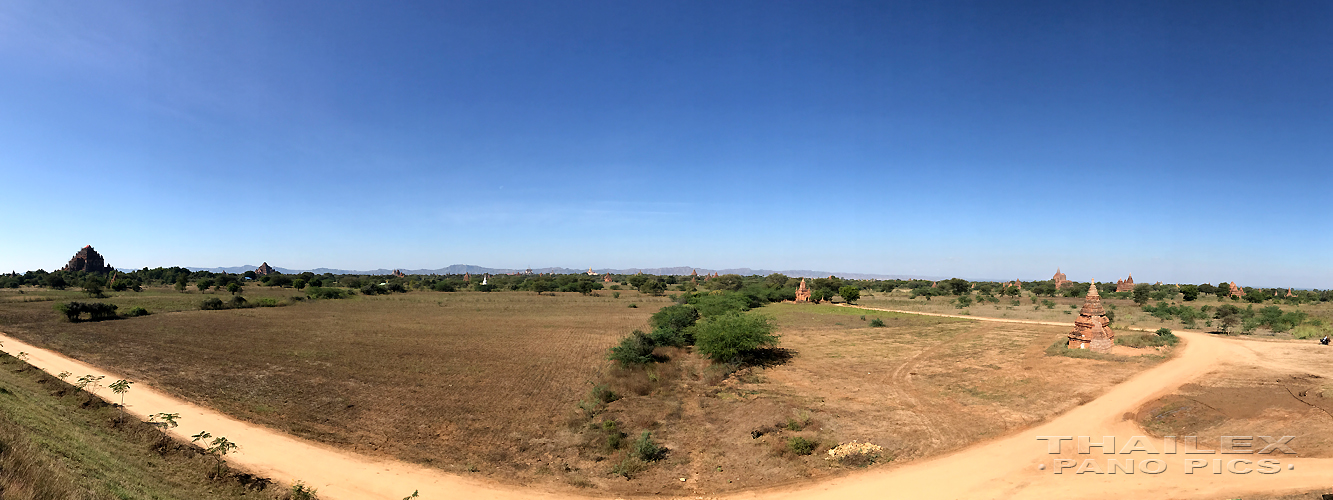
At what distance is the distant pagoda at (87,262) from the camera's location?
118 m

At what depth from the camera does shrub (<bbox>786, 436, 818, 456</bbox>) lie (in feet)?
43.3

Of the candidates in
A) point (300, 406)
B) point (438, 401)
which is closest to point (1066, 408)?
point (438, 401)

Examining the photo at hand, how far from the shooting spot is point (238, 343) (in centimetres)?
2948

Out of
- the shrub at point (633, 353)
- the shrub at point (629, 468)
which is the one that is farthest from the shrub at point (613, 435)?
the shrub at point (633, 353)

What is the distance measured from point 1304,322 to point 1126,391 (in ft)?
97.2

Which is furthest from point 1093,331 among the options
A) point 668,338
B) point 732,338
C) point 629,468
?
point 629,468

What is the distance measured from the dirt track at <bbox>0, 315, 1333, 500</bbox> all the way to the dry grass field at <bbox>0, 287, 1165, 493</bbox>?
73cm

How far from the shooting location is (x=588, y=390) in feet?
67.1

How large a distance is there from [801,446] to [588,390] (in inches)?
390

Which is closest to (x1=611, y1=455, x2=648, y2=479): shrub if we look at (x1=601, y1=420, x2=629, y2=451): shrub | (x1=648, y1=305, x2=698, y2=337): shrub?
(x1=601, y1=420, x2=629, y2=451): shrub

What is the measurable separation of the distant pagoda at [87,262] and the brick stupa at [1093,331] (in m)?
181

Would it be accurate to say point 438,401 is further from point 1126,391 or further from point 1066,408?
point 1126,391

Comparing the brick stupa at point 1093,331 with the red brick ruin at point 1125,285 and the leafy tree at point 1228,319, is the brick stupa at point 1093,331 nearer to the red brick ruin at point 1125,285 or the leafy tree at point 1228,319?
the leafy tree at point 1228,319

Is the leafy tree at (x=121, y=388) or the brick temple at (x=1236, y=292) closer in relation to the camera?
the leafy tree at (x=121, y=388)
